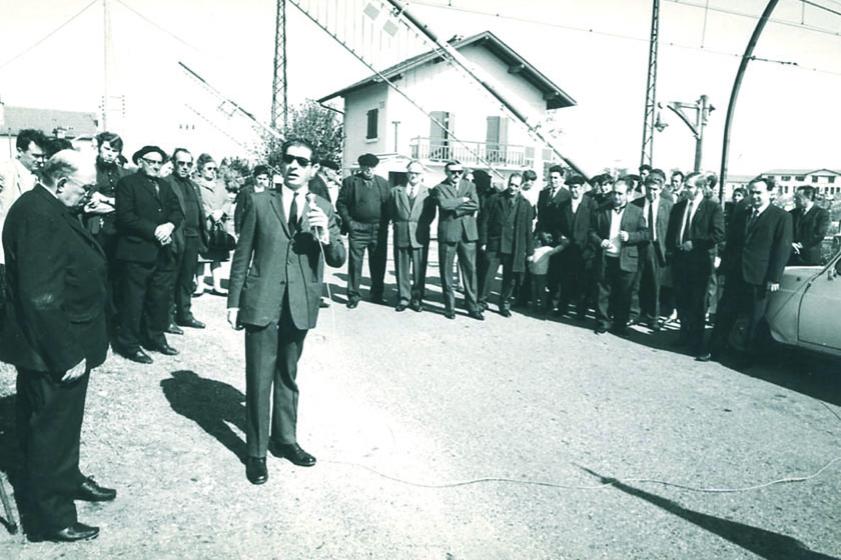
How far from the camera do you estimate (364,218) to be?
10.8 m

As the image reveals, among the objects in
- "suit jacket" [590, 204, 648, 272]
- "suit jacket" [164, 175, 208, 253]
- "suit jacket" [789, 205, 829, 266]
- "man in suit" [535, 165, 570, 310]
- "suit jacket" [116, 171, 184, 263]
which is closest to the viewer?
"suit jacket" [116, 171, 184, 263]

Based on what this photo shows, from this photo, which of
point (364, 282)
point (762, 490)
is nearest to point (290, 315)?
point (762, 490)

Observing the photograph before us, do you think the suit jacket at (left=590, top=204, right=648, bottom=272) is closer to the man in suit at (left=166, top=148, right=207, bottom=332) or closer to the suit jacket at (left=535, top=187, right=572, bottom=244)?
the suit jacket at (left=535, top=187, right=572, bottom=244)

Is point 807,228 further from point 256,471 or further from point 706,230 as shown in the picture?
point 256,471

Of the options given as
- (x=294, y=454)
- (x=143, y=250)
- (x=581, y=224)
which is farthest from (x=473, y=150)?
(x=294, y=454)

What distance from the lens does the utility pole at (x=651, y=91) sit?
2142 centimetres

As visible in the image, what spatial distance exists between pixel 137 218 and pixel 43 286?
3574 millimetres

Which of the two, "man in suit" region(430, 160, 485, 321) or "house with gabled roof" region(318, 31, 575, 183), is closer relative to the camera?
"man in suit" region(430, 160, 485, 321)

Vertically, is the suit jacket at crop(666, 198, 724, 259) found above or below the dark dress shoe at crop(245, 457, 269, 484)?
Answer: above

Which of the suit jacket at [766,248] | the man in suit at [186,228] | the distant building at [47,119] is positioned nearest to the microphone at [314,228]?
the man in suit at [186,228]

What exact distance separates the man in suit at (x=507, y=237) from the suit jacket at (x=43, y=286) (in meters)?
7.38

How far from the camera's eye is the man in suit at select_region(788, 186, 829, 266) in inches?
410

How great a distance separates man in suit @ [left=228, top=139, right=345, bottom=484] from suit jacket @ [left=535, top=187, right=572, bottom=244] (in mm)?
6873

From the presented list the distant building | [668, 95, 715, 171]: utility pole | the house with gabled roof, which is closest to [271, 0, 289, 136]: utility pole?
the house with gabled roof
